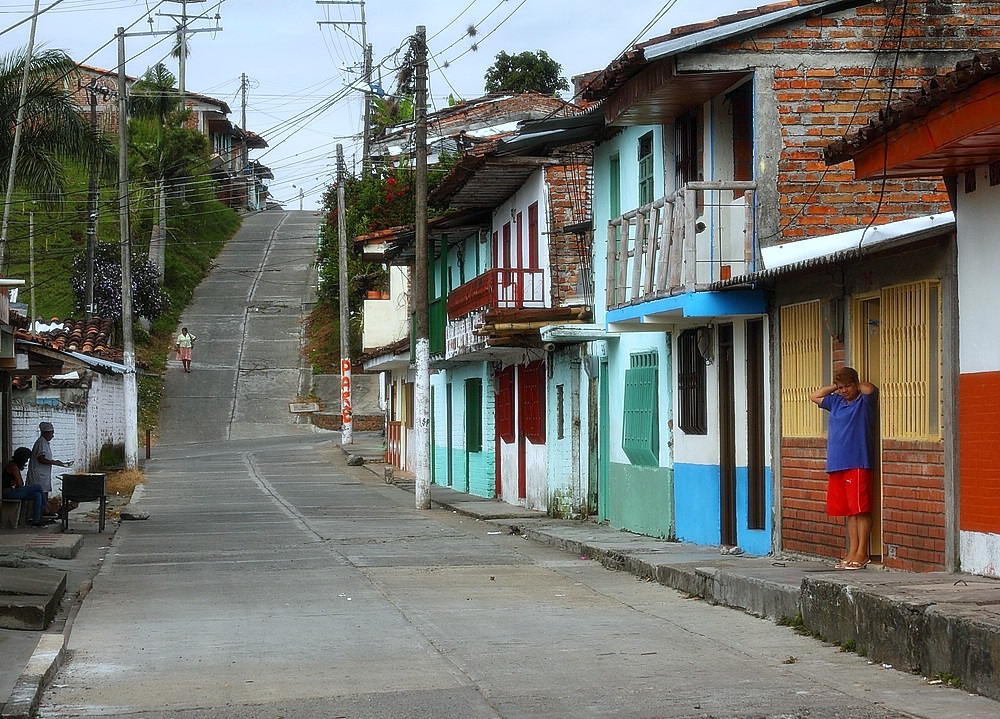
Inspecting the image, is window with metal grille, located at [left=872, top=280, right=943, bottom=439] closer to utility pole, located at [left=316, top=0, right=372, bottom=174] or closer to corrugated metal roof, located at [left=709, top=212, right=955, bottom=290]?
corrugated metal roof, located at [left=709, top=212, right=955, bottom=290]

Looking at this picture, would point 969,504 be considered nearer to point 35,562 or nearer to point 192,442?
point 35,562

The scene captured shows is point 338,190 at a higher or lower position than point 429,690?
higher

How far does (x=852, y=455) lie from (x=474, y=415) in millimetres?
19287

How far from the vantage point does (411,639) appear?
10.5 metres

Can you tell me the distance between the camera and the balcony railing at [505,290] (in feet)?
75.8

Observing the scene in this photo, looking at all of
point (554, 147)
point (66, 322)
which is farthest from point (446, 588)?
point (66, 322)

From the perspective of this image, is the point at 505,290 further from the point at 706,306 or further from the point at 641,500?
the point at 706,306

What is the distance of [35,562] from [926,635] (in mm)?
10699

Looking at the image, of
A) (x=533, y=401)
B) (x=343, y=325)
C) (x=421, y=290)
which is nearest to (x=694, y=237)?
(x=533, y=401)

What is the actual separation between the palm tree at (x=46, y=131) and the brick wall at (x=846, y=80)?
13.8 m

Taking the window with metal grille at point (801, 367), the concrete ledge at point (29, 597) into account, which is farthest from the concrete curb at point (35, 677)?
the window with metal grille at point (801, 367)

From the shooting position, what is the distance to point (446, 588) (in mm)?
13992

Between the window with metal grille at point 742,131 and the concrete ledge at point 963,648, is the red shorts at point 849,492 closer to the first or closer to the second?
the concrete ledge at point 963,648

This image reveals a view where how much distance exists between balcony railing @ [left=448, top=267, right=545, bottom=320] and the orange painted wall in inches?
476
